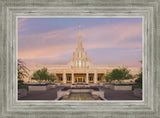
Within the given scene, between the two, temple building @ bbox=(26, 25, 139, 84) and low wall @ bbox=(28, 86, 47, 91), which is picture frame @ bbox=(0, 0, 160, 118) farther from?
temple building @ bbox=(26, 25, 139, 84)

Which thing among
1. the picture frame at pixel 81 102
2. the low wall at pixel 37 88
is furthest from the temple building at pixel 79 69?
the picture frame at pixel 81 102

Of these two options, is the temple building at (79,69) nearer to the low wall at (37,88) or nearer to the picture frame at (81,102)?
the low wall at (37,88)

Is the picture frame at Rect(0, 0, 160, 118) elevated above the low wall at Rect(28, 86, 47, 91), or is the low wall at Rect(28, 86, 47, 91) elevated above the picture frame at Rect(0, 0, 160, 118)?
the picture frame at Rect(0, 0, 160, 118)

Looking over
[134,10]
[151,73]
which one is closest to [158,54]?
[151,73]

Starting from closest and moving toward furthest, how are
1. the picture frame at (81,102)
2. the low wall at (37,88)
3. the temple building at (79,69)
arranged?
the picture frame at (81,102) < the low wall at (37,88) < the temple building at (79,69)

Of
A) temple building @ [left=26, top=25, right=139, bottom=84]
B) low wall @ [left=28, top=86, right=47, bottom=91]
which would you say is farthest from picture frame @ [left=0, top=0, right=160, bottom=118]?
temple building @ [left=26, top=25, right=139, bottom=84]

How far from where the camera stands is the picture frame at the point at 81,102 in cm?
408

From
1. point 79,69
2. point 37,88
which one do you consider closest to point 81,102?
point 37,88

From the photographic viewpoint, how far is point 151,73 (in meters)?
4.13

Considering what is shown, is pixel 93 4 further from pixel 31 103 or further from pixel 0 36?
pixel 31 103

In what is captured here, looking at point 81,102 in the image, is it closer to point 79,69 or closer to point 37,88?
point 37,88

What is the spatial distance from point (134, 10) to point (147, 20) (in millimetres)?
408

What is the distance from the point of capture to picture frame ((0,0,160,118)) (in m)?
4.08

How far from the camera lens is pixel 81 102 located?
412 cm
